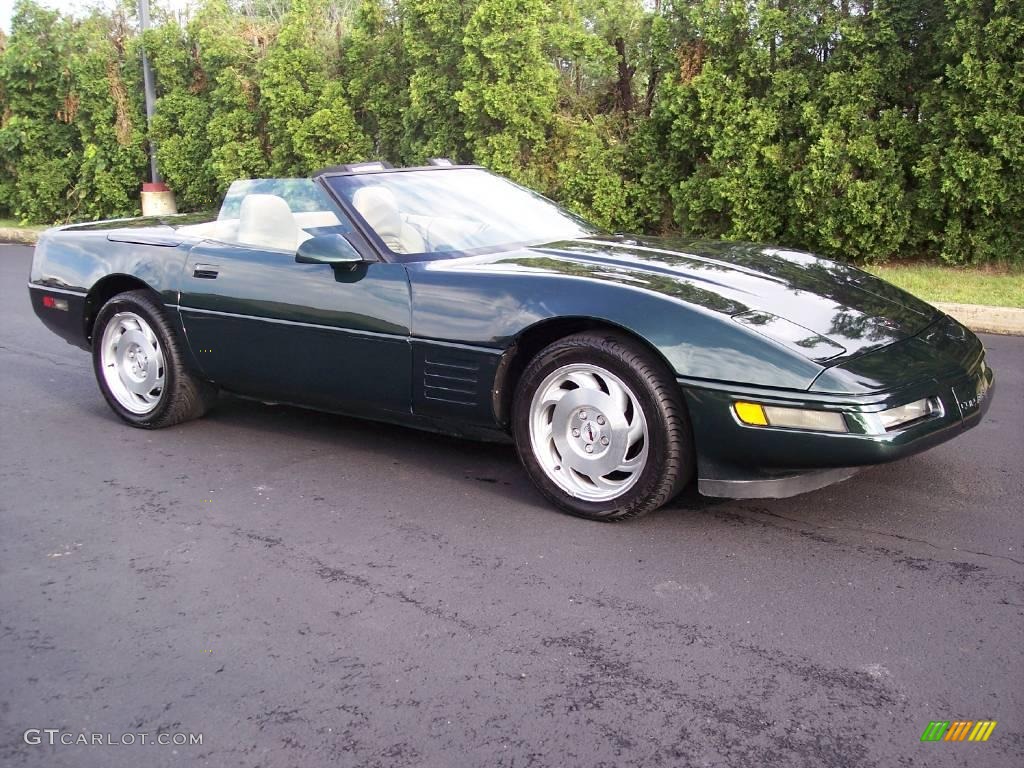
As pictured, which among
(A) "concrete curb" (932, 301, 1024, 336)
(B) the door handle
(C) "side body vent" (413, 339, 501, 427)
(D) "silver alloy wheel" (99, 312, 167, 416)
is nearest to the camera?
(C) "side body vent" (413, 339, 501, 427)

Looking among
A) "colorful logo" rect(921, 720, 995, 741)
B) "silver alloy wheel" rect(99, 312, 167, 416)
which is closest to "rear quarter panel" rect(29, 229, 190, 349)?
"silver alloy wheel" rect(99, 312, 167, 416)

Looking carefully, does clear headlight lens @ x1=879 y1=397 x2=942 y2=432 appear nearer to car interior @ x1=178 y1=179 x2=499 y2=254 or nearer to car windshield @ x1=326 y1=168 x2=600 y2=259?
car windshield @ x1=326 y1=168 x2=600 y2=259

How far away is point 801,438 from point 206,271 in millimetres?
3007

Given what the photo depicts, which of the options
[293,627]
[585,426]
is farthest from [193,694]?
[585,426]

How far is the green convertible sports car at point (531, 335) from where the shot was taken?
11.5 ft

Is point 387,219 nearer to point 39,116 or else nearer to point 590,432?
point 590,432

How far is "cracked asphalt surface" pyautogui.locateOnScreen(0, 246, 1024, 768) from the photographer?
8.38ft

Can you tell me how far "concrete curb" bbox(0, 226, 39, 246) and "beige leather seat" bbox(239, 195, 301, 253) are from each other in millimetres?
12546

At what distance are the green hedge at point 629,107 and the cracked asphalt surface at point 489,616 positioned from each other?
521 cm

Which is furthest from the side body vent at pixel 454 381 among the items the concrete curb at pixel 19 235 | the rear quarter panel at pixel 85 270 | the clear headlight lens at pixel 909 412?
the concrete curb at pixel 19 235

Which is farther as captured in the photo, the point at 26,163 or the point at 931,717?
the point at 26,163

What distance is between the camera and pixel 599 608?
321 cm

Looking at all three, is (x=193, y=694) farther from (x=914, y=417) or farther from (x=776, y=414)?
(x=914, y=417)

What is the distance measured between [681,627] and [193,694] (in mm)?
1427
